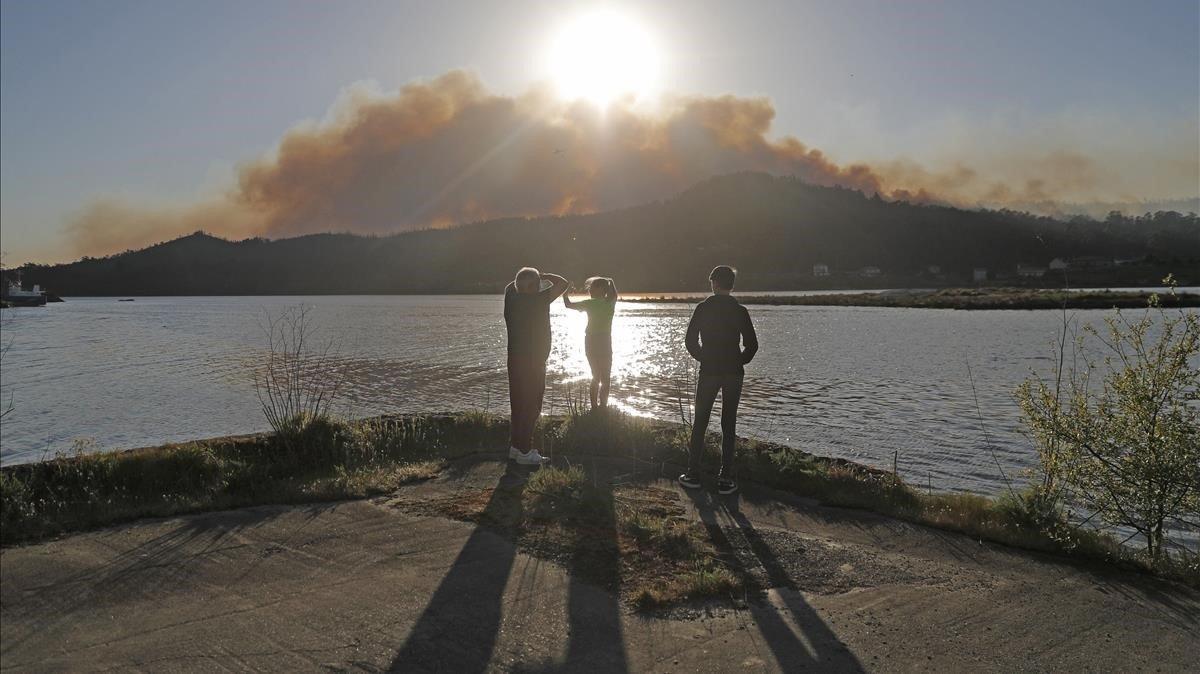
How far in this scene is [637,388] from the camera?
2286cm

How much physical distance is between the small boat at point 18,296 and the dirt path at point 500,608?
16675cm

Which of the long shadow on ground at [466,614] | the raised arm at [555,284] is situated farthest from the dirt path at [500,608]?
the raised arm at [555,284]

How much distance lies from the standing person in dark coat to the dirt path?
88.9 inches

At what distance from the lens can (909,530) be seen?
263 inches

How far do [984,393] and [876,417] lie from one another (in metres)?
5.71

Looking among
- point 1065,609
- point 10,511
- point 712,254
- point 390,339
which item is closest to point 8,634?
point 10,511

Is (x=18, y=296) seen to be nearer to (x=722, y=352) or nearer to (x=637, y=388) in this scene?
(x=637, y=388)

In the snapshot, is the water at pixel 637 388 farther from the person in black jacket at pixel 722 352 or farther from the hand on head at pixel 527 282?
the hand on head at pixel 527 282

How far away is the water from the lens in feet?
46.5

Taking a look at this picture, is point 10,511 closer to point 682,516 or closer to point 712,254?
point 682,516

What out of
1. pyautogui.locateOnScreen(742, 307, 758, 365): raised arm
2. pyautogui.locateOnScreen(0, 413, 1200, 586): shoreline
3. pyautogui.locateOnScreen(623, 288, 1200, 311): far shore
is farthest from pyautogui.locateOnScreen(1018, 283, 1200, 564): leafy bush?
pyautogui.locateOnScreen(623, 288, 1200, 311): far shore

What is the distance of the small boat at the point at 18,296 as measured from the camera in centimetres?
13749

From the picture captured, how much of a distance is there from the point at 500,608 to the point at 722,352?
398 cm

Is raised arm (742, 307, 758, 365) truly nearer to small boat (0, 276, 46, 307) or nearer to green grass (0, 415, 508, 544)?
green grass (0, 415, 508, 544)
